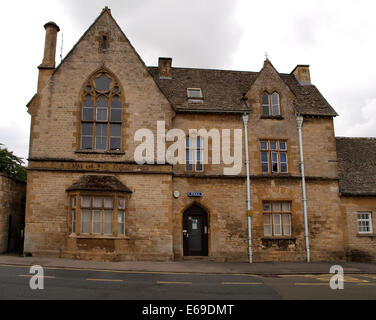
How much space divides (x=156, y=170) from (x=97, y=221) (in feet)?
13.8

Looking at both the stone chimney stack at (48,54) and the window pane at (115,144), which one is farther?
the stone chimney stack at (48,54)

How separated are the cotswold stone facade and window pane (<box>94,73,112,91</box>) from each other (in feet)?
0.19

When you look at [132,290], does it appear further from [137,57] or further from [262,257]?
[137,57]

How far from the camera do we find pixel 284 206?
70.5 feet

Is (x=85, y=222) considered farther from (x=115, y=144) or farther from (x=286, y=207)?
(x=286, y=207)

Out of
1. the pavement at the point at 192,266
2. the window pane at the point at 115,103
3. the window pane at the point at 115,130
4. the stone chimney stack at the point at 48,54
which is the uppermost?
the stone chimney stack at the point at 48,54

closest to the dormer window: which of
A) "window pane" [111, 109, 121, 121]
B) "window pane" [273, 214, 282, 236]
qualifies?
"window pane" [111, 109, 121, 121]

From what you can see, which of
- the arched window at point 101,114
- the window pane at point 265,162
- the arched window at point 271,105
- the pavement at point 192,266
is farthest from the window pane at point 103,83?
the window pane at point 265,162

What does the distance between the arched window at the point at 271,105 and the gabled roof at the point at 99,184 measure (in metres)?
10.2

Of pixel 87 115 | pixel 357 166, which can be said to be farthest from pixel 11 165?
pixel 357 166

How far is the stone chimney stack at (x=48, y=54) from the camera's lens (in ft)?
66.8

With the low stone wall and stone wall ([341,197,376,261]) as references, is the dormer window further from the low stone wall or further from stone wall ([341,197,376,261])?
the low stone wall

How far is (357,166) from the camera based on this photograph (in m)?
23.5

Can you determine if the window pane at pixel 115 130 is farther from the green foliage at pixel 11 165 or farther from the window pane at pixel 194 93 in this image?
the green foliage at pixel 11 165
